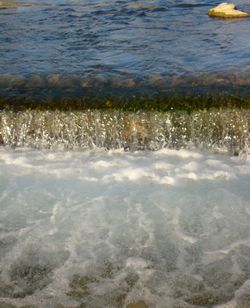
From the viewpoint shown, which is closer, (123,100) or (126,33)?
(123,100)

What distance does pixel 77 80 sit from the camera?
7848 mm

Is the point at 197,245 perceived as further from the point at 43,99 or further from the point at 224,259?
the point at 43,99

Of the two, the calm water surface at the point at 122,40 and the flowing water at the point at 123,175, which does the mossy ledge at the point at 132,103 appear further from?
the calm water surface at the point at 122,40

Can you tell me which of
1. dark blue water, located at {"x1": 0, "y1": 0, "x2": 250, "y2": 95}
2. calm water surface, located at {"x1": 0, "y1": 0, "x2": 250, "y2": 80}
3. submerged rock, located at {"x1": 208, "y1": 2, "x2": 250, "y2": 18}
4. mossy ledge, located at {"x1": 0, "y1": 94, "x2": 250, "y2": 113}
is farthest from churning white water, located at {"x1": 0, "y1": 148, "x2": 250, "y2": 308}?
submerged rock, located at {"x1": 208, "y1": 2, "x2": 250, "y2": 18}

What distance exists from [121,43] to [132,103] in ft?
12.1

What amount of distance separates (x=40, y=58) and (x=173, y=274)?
5999mm

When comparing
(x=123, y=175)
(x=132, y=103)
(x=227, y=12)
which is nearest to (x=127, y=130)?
(x=132, y=103)

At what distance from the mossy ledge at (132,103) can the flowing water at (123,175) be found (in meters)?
0.03

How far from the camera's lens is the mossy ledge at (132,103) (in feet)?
21.9

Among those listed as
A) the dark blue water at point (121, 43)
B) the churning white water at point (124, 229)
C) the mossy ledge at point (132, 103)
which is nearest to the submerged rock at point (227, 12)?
the dark blue water at point (121, 43)

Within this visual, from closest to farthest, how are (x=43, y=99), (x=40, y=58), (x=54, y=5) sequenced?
(x=43, y=99)
(x=40, y=58)
(x=54, y=5)

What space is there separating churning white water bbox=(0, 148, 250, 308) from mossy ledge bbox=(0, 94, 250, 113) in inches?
25.9

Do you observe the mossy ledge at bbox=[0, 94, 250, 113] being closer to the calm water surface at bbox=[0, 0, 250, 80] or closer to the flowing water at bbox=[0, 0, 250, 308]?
the flowing water at bbox=[0, 0, 250, 308]

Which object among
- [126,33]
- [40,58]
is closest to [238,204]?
[40,58]
